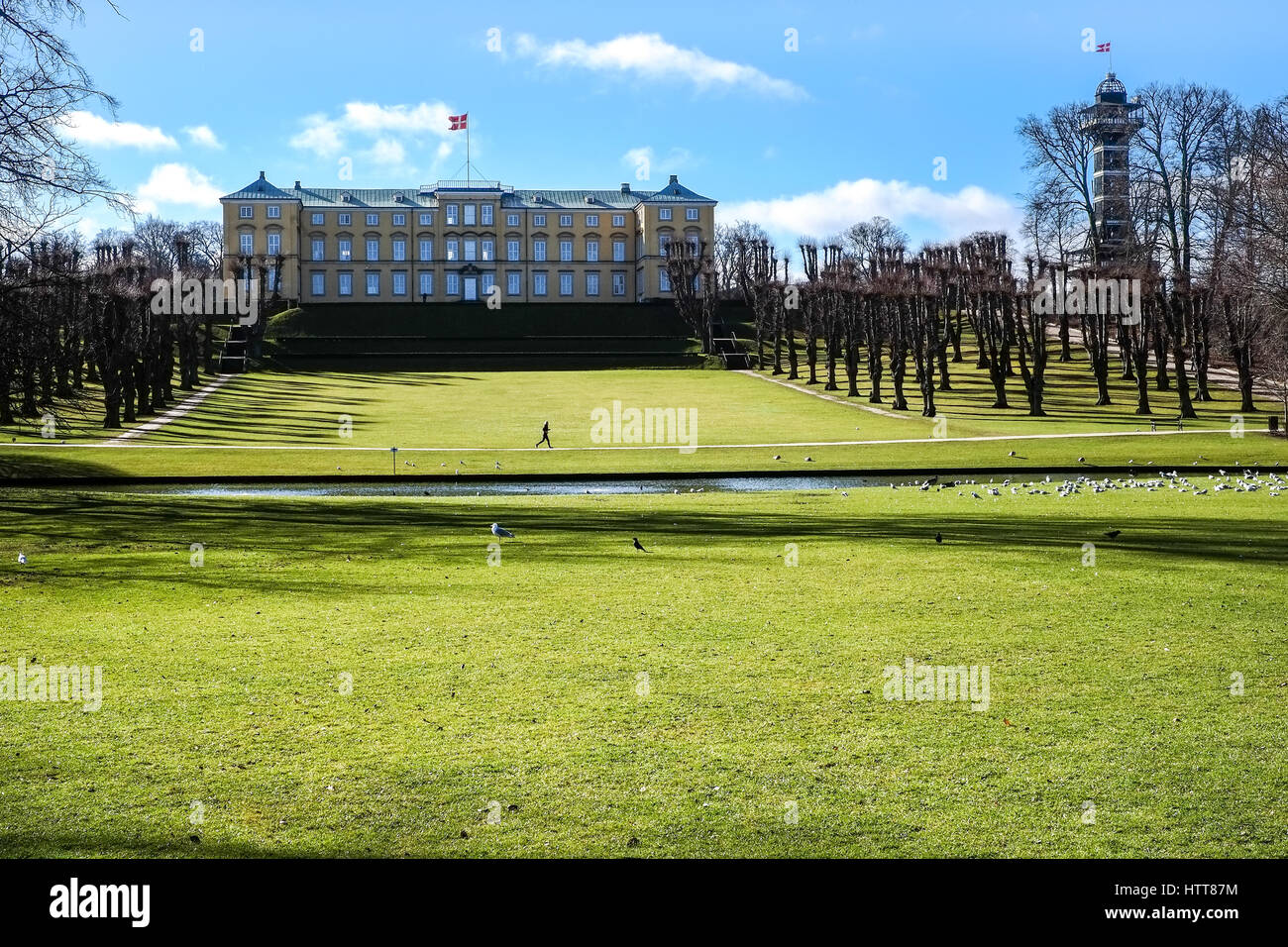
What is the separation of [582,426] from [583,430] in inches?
73.4

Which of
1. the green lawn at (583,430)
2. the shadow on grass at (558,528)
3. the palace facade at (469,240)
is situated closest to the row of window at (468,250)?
the palace facade at (469,240)

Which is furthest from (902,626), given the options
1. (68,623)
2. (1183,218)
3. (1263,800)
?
(1183,218)

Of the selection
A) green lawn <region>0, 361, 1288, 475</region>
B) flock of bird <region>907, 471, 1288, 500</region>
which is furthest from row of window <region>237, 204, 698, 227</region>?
flock of bird <region>907, 471, 1288, 500</region>

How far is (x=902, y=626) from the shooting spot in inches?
381

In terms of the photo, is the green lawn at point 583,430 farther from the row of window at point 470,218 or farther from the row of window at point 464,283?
the row of window at point 470,218

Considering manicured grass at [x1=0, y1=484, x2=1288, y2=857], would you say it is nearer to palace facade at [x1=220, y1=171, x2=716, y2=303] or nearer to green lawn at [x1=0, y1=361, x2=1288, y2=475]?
green lawn at [x1=0, y1=361, x2=1288, y2=475]

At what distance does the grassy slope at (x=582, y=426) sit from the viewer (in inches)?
1336

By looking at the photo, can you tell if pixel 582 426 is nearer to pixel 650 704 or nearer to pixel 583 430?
pixel 583 430

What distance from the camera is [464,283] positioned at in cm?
11850

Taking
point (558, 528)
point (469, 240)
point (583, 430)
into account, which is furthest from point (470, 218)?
point (558, 528)

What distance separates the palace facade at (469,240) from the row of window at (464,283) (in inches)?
4.0

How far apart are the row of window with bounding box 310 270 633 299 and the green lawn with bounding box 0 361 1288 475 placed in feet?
146
